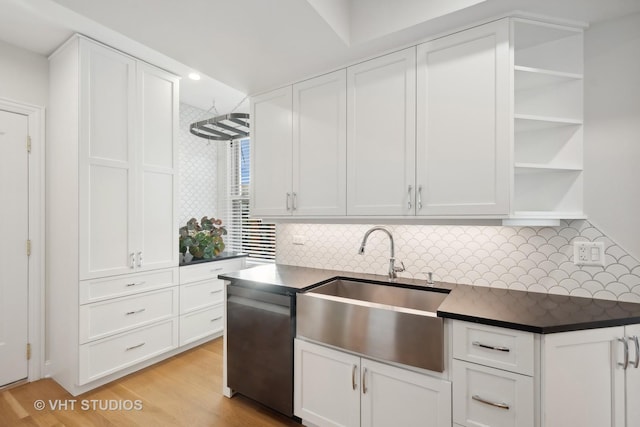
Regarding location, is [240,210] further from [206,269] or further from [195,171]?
[206,269]

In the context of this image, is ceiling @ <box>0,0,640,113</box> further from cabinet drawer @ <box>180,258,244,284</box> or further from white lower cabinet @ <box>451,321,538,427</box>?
cabinet drawer @ <box>180,258,244,284</box>

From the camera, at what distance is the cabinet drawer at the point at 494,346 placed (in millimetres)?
1284

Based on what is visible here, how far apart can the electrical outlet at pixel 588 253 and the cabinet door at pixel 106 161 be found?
122 inches

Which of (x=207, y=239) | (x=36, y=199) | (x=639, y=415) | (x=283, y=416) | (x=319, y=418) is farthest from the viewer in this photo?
(x=207, y=239)

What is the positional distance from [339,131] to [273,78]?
0.69m

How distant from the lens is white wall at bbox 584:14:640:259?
1623 mm

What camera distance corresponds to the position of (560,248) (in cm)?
177

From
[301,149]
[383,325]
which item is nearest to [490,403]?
[383,325]

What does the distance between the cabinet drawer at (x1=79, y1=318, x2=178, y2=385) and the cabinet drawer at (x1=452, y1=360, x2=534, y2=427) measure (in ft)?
8.05

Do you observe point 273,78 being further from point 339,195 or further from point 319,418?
point 319,418

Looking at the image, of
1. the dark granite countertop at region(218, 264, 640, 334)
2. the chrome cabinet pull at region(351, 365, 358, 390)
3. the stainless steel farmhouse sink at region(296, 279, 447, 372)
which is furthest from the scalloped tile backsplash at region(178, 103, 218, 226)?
the chrome cabinet pull at region(351, 365, 358, 390)

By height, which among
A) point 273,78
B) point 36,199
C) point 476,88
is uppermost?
point 273,78

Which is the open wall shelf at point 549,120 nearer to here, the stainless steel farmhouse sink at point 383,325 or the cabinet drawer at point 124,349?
the stainless steel farmhouse sink at point 383,325

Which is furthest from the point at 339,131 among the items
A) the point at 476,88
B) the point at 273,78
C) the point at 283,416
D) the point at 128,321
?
the point at 128,321
